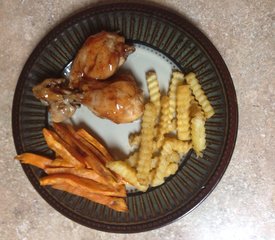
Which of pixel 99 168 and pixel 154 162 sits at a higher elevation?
pixel 154 162

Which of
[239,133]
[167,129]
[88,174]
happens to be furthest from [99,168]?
[239,133]

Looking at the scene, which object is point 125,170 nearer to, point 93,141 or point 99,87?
point 93,141

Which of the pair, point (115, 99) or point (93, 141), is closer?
point (115, 99)

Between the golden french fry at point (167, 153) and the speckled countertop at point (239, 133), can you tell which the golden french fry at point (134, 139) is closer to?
the golden french fry at point (167, 153)

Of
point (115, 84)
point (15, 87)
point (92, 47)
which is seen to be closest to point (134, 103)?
point (115, 84)

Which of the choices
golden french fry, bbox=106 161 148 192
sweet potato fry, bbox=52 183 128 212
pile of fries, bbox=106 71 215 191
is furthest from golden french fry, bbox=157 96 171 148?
sweet potato fry, bbox=52 183 128 212

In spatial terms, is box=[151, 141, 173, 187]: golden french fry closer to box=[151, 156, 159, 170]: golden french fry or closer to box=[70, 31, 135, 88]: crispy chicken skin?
box=[151, 156, 159, 170]: golden french fry
